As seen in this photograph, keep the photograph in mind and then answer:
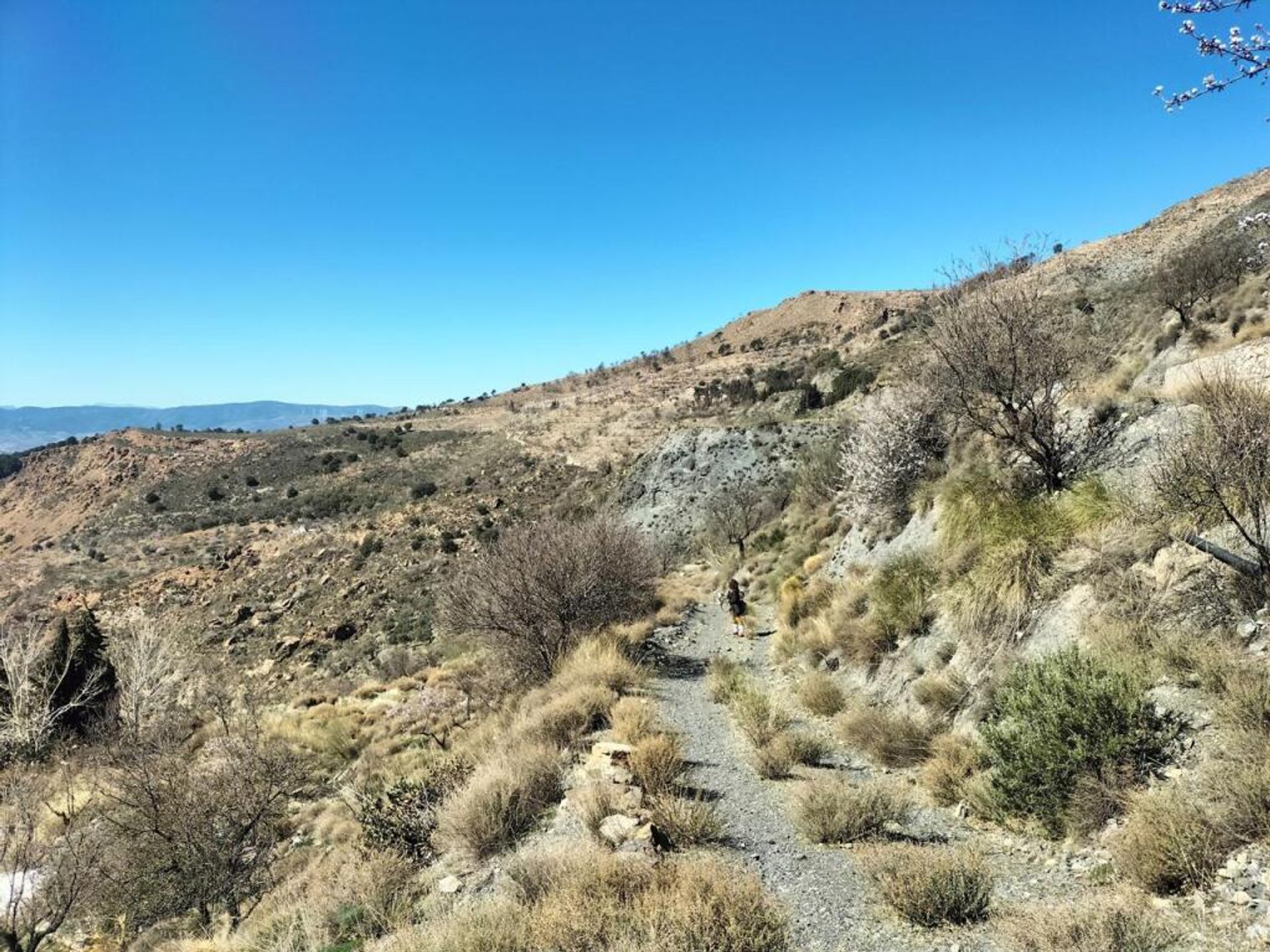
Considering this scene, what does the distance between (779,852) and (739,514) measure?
25145 millimetres

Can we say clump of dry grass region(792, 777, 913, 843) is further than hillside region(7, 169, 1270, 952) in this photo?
Yes

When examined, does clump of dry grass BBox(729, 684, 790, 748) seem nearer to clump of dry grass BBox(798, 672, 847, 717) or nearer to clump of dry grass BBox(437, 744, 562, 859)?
clump of dry grass BBox(798, 672, 847, 717)

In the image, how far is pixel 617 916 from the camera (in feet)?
15.1

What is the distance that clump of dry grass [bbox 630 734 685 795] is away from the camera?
303 inches

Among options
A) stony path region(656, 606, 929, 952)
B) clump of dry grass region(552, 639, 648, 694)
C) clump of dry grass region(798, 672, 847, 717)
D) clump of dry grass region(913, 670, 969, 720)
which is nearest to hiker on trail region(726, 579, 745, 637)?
clump of dry grass region(552, 639, 648, 694)

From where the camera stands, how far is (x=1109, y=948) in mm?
3502

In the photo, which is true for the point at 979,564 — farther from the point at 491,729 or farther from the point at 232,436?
the point at 232,436

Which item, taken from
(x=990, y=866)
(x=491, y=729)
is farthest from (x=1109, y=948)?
(x=491, y=729)

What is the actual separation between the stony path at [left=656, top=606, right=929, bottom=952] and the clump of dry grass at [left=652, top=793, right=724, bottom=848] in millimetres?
207

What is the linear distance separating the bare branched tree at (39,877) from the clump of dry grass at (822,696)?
1143cm

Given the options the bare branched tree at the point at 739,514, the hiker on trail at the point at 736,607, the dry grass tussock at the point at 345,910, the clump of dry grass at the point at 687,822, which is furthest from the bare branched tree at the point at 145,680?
the bare branched tree at the point at 739,514

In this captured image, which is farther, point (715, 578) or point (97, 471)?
point (97, 471)

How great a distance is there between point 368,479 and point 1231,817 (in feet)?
196

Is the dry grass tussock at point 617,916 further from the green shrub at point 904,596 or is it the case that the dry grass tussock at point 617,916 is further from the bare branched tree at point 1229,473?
the green shrub at point 904,596
